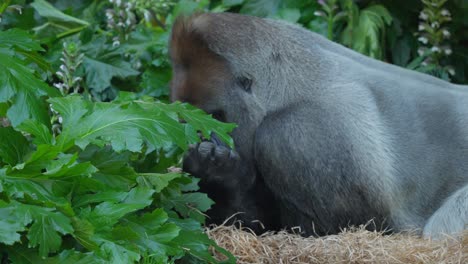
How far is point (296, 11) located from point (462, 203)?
206 cm

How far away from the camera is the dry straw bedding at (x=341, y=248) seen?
2.86m

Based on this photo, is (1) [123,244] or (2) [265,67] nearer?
(1) [123,244]

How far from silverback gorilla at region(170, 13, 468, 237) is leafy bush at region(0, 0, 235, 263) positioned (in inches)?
13.6

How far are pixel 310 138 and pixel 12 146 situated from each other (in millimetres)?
1098

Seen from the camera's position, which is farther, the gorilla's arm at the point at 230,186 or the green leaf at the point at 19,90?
the gorilla's arm at the point at 230,186

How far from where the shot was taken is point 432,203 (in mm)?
3377

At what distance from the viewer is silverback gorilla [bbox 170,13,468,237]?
324cm

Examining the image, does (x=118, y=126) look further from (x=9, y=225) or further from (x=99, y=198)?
(x=9, y=225)

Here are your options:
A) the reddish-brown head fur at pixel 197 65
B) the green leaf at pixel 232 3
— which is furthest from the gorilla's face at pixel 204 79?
the green leaf at pixel 232 3

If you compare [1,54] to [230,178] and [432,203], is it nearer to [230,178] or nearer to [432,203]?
[230,178]

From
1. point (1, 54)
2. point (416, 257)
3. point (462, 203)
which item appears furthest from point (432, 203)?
point (1, 54)

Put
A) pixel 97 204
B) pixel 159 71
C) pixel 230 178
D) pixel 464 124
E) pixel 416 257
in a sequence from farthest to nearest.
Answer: pixel 159 71, pixel 464 124, pixel 230 178, pixel 416 257, pixel 97 204

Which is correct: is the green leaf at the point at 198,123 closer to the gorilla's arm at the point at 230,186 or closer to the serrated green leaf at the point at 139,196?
the serrated green leaf at the point at 139,196

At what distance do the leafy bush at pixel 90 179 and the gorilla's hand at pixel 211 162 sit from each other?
0.46 ft
